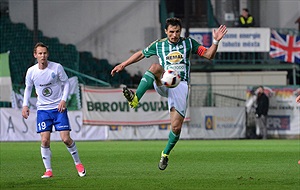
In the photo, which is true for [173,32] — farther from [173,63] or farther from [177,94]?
[177,94]

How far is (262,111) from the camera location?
32062 millimetres

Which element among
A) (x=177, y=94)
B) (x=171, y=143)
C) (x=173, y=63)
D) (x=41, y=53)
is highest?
(x=41, y=53)

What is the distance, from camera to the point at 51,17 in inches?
1443

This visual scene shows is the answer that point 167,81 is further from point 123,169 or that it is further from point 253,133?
point 253,133

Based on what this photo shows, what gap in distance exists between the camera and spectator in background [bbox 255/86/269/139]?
3189 cm

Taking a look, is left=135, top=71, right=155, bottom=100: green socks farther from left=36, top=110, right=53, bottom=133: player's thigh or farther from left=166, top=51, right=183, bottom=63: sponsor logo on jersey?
left=36, top=110, right=53, bottom=133: player's thigh

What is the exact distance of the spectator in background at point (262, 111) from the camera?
3189cm

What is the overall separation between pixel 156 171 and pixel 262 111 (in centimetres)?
1754

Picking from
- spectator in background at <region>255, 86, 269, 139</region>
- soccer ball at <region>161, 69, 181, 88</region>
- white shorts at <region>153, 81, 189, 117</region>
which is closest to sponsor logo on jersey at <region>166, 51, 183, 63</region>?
white shorts at <region>153, 81, 189, 117</region>

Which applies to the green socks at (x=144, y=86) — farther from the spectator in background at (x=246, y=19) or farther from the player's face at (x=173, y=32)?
the spectator in background at (x=246, y=19)

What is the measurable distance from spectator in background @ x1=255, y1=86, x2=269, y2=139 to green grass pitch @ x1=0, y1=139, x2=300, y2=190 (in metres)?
10.1

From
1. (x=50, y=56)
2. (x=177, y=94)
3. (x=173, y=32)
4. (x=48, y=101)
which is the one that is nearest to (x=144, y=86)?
(x=177, y=94)

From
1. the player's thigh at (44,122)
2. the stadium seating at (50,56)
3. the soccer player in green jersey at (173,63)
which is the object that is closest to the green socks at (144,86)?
the soccer player in green jersey at (173,63)

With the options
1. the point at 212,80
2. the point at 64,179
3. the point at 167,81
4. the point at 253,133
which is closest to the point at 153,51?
the point at 167,81
